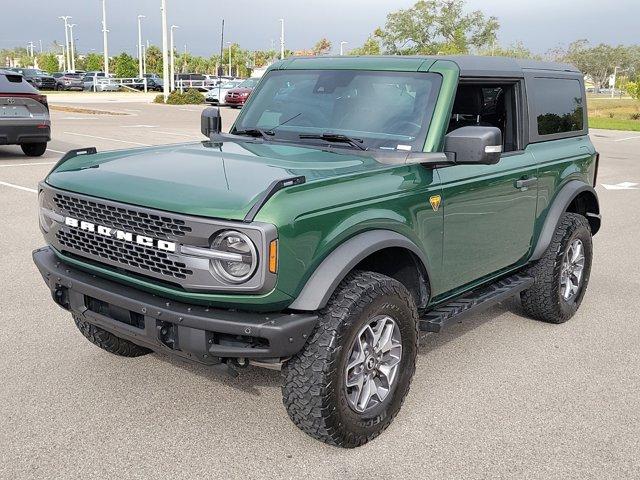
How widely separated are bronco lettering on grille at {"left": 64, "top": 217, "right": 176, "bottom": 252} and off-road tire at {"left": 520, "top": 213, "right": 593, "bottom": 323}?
295 centimetres

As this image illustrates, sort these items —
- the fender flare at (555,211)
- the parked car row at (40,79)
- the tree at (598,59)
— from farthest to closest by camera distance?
the tree at (598,59)
the parked car row at (40,79)
the fender flare at (555,211)

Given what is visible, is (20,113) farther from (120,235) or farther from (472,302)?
(472,302)

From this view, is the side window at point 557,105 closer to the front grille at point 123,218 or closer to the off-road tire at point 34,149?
the front grille at point 123,218

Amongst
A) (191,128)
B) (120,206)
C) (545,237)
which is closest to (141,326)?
(120,206)

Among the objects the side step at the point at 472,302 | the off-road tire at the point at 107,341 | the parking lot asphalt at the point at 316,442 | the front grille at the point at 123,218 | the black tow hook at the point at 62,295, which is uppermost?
the front grille at the point at 123,218

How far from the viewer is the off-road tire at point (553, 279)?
516cm

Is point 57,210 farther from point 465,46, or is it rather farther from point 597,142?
point 465,46

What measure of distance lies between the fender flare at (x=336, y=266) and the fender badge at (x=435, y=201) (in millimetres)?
449

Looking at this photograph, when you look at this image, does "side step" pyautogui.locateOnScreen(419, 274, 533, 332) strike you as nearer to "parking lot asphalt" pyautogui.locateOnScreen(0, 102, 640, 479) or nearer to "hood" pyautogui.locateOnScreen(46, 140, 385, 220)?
"parking lot asphalt" pyautogui.locateOnScreen(0, 102, 640, 479)

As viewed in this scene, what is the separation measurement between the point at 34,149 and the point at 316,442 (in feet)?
40.4

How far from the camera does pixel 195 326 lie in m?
3.13

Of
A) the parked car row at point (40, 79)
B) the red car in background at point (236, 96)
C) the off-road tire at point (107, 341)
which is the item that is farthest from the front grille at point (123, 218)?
the parked car row at point (40, 79)

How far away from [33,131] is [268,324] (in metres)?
11.7

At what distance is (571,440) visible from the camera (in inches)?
145
